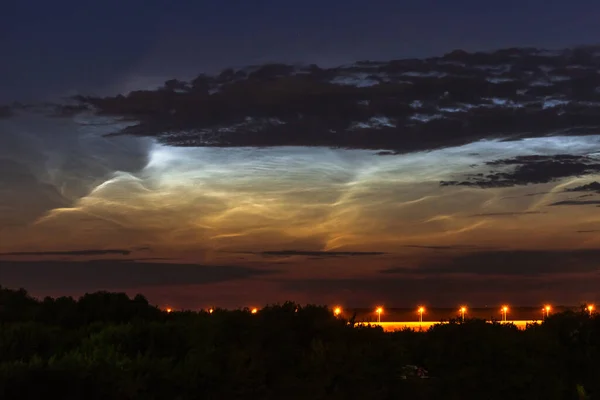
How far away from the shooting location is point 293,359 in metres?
15.7

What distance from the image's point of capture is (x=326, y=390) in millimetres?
15367

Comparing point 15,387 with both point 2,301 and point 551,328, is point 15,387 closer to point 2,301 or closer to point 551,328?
point 551,328

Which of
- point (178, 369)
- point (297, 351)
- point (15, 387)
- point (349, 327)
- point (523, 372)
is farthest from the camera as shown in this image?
point (523, 372)

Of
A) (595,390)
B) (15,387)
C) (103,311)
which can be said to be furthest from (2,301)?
(595,390)

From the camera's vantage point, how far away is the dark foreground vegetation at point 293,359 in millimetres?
13797

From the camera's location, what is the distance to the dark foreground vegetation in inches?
543

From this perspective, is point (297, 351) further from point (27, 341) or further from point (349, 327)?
point (27, 341)

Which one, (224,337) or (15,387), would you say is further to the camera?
(224,337)

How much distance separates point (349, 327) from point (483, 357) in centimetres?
345

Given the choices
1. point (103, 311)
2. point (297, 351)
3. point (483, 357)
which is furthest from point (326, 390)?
point (103, 311)

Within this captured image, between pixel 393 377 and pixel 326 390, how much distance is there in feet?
5.40

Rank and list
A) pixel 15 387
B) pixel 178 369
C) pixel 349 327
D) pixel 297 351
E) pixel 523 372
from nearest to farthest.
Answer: pixel 15 387
pixel 178 369
pixel 297 351
pixel 349 327
pixel 523 372

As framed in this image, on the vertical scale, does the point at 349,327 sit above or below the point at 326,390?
above

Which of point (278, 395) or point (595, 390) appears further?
point (595, 390)
